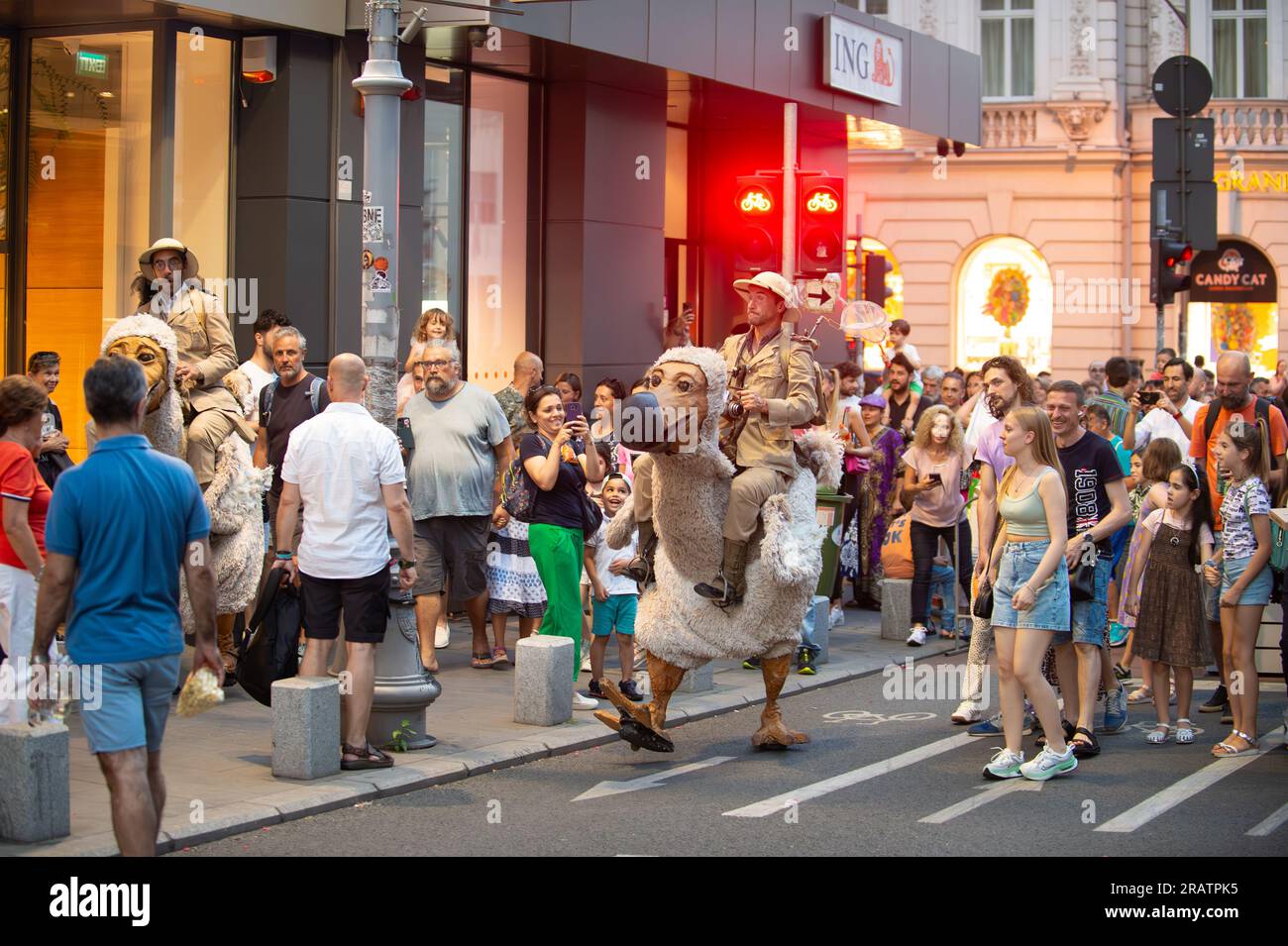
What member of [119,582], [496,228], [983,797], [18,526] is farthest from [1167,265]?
[119,582]

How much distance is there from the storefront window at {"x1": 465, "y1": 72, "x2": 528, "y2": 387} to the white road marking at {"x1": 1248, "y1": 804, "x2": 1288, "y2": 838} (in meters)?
9.93

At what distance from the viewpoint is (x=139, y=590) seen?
6.53 metres

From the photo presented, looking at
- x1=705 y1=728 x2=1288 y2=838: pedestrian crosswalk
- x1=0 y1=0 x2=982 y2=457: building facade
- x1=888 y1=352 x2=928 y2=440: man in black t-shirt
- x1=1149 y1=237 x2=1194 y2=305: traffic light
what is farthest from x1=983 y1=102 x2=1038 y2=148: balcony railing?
x1=705 y1=728 x2=1288 y2=838: pedestrian crosswalk

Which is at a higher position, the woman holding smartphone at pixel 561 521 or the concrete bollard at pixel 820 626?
the woman holding smartphone at pixel 561 521

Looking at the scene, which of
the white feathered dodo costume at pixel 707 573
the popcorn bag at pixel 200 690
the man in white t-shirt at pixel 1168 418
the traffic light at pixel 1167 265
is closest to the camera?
the popcorn bag at pixel 200 690

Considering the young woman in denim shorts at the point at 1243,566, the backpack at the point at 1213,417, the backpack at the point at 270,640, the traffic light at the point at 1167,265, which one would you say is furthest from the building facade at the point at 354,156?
the backpack at the point at 1213,417

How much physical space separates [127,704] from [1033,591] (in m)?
4.80

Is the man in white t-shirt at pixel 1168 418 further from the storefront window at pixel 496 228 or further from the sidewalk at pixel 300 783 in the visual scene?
the storefront window at pixel 496 228

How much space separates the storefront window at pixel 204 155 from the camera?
1421 cm

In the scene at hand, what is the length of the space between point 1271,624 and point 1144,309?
25.3 meters

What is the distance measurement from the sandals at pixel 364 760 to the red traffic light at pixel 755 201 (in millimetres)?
8198

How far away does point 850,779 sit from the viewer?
9.52 m

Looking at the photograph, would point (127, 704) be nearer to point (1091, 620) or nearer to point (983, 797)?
point (983, 797)
